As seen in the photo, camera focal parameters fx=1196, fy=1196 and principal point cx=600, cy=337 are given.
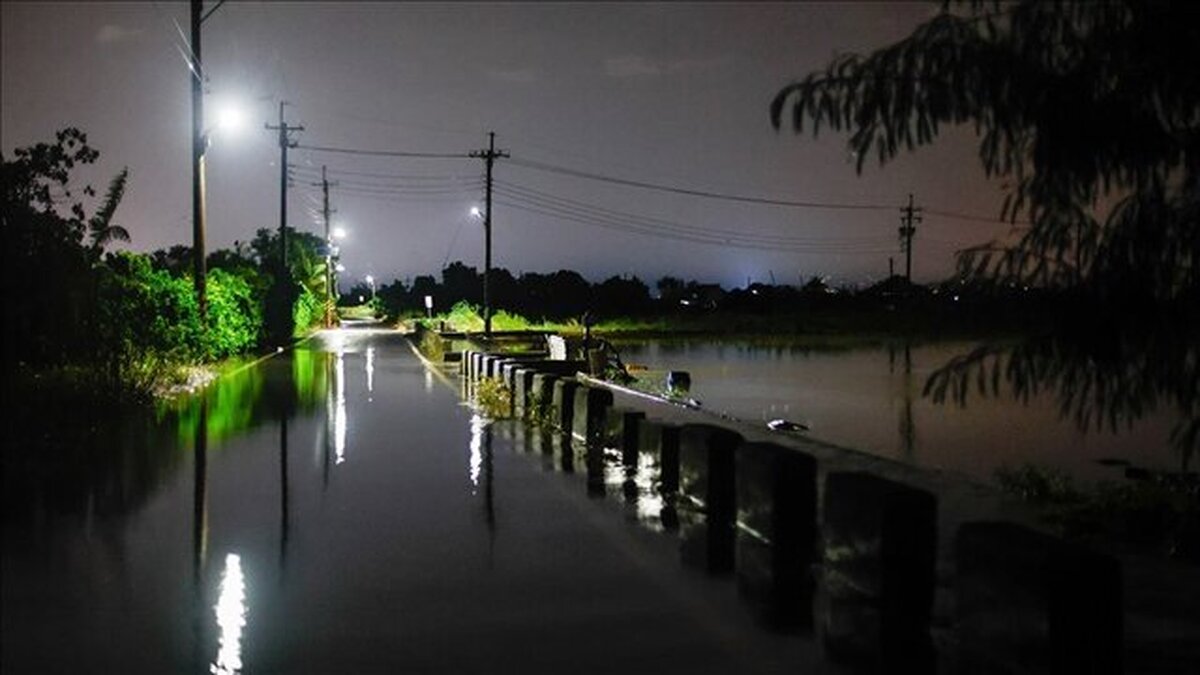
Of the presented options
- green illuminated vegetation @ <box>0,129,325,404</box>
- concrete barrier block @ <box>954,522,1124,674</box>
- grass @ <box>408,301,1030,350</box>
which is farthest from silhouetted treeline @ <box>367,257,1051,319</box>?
concrete barrier block @ <box>954,522,1124,674</box>

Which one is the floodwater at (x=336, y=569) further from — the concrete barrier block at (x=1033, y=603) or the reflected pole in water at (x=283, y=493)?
the concrete barrier block at (x=1033, y=603)

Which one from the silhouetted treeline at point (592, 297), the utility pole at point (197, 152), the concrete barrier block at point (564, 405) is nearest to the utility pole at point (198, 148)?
the utility pole at point (197, 152)

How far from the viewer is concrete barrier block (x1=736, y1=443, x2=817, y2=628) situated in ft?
25.9

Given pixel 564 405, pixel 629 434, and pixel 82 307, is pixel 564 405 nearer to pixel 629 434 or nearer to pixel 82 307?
pixel 629 434

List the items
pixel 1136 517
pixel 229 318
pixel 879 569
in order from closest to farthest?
pixel 879 569
pixel 1136 517
pixel 229 318

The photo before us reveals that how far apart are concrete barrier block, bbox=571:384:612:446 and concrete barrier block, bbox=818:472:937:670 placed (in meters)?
8.70

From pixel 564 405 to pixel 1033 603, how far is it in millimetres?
12952

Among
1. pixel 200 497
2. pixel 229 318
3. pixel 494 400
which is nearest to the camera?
pixel 200 497

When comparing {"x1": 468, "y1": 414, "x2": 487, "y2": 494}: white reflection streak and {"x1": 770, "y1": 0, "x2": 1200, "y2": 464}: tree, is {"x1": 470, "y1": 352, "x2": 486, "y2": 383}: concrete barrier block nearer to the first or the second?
{"x1": 468, "y1": 414, "x2": 487, "y2": 494}: white reflection streak

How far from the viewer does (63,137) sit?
19656mm

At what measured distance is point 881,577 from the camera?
23.6 feet

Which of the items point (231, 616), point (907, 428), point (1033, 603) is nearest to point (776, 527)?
point (1033, 603)

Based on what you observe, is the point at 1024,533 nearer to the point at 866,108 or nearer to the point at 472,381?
the point at 866,108

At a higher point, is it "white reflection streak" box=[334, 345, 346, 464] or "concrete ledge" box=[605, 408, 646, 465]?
"concrete ledge" box=[605, 408, 646, 465]
